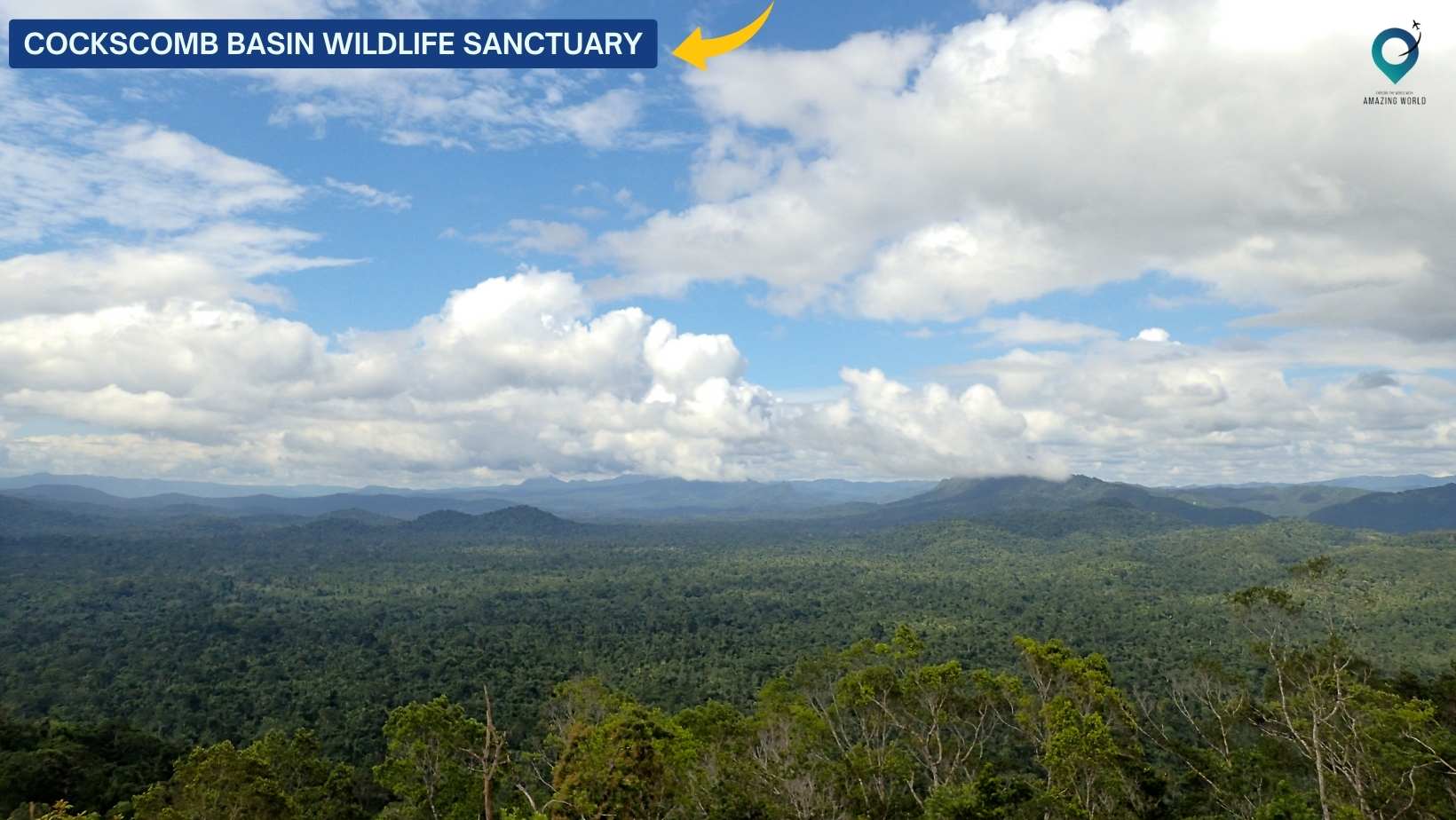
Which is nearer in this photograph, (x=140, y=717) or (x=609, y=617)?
(x=140, y=717)

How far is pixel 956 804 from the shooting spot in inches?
871

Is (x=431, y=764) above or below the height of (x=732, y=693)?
above

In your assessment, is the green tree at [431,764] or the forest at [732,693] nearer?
the forest at [732,693]

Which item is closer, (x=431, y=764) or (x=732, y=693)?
(x=431, y=764)

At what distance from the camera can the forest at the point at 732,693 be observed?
83.5 feet

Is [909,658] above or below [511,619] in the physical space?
above

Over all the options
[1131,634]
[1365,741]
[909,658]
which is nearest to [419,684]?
[909,658]

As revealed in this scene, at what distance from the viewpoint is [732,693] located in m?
80.2

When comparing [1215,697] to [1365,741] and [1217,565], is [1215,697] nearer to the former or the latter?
[1365,741]

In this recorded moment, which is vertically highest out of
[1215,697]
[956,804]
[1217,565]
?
[956,804]

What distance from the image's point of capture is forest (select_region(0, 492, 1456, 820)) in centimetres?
2545

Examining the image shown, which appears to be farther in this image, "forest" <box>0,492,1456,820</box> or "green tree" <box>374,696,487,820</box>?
"green tree" <box>374,696,487,820</box>

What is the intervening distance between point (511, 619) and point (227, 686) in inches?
2077

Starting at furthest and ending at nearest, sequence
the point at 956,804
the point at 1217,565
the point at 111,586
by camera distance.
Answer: the point at 1217,565 → the point at 111,586 → the point at 956,804
